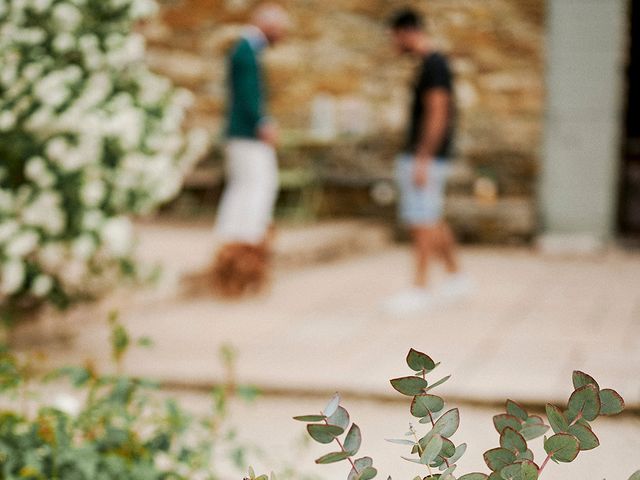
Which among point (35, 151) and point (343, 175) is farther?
point (343, 175)

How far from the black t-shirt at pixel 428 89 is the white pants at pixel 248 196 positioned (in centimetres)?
102

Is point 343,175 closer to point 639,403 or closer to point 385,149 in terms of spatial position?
point 385,149

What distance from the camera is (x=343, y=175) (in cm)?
938

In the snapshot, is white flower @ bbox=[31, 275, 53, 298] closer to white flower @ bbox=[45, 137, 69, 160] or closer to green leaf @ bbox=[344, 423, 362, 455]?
white flower @ bbox=[45, 137, 69, 160]

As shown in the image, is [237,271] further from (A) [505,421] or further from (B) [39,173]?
(A) [505,421]

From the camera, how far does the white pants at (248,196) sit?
20.9 feet

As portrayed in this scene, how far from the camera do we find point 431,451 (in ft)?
4.06

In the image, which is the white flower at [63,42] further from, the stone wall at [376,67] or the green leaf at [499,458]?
the stone wall at [376,67]

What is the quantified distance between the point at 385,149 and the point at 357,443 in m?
8.04

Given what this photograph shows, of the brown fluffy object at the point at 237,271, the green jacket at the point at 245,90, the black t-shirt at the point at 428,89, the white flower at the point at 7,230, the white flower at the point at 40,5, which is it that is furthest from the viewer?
the brown fluffy object at the point at 237,271

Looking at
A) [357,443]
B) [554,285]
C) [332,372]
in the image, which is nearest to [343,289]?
[554,285]

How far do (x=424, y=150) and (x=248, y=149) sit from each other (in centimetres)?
125

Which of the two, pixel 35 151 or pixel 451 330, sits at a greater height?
pixel 35 151

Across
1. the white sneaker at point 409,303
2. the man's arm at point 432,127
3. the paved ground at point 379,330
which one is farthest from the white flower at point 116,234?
the man's arm at point 432,127
